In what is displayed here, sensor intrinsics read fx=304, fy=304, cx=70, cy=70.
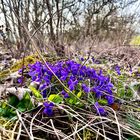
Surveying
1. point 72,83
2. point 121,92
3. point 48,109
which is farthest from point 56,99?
point 121,92

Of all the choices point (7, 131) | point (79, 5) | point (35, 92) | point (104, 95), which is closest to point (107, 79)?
point (104, 95)

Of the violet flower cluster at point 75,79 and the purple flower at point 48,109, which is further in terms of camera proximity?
the violet flower cluster at point 75,79

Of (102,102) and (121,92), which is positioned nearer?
(102,102)

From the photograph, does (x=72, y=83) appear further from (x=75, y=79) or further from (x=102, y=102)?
(x=102, y=102)

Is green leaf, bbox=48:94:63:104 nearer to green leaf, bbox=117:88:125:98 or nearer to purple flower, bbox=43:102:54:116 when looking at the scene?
purple flower, bbox=43:102:54:116

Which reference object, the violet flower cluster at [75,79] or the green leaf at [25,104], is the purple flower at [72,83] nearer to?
the violet flower cluster at [75,79]

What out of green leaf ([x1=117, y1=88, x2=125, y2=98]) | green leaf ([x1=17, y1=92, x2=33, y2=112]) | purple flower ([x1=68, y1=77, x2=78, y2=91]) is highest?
purple flower ([x1=68, y1=77, x2=78, y2=91])

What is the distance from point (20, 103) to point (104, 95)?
24.1 inches

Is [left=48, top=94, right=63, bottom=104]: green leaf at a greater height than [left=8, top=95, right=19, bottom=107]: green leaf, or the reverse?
[left=48, top=94, right=63, bottom=104]: green leaf

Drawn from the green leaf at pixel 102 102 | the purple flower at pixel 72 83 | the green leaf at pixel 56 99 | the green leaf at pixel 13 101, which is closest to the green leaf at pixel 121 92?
the green leaf at pixel 102 102

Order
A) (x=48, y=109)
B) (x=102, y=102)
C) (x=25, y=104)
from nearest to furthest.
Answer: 1. (x=48, y=109)
2. (x=25, y=104)
3. (x=102, y=102)

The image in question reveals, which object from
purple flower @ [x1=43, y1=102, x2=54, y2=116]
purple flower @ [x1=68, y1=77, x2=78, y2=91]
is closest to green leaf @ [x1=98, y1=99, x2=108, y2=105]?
purple flower @ [x1=68, y1=77, x2=78, y2=91]

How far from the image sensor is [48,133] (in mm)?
1729

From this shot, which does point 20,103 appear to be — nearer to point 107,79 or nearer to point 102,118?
point 102,118
